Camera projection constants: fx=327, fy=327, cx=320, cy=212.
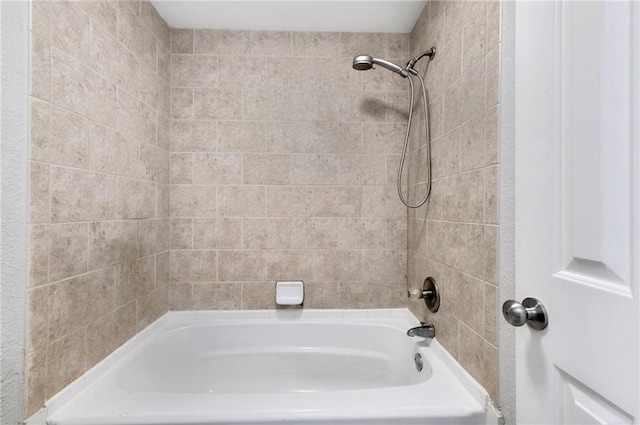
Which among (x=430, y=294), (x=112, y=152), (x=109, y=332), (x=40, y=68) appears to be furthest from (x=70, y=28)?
(x=430, y=294)

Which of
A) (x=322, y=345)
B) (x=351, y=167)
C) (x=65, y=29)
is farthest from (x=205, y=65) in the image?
(x=322, y=345)

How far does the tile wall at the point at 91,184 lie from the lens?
946 mm

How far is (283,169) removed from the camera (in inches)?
73.8

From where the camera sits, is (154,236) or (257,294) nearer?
(154,236)

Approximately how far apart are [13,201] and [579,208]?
4.35 ft

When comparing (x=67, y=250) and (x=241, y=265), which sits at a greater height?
(x=67, y=250)

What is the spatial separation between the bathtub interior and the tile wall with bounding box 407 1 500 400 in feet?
1.22

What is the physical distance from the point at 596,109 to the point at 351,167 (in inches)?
52.7

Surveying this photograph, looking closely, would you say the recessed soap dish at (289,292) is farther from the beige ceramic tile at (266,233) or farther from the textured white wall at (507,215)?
the textured white wall at (507,215)

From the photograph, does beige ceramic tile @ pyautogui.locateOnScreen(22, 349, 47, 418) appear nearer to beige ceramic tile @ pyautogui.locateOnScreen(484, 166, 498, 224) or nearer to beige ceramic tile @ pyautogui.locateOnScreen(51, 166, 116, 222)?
beige ceramic tile @ pyautogui.locateOnScreen(51, 166, 116, 222)

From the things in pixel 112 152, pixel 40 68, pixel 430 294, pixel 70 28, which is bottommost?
pixel 430 294

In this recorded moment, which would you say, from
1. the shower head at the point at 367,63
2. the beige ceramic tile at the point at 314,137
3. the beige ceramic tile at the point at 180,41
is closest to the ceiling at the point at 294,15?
the beige ceramic tile at the point at 180,41

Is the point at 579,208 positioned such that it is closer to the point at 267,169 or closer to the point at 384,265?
the point at 384,265

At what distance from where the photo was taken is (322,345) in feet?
6.12
